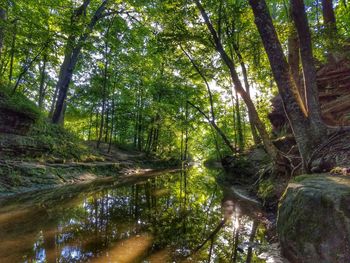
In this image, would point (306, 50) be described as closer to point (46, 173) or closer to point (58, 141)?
point (46, 173)

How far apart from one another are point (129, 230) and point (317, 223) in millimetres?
3182

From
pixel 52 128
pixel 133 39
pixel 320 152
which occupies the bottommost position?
pixel 320 152

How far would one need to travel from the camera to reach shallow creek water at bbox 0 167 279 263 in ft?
12.1

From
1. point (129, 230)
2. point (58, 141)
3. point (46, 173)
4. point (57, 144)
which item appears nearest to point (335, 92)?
point (129, 230)

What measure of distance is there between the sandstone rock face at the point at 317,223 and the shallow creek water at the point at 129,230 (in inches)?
21.3

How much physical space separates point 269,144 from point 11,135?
9966mm

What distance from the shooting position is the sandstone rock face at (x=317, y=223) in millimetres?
2707

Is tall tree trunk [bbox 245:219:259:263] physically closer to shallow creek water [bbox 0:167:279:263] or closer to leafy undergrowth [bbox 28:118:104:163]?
shallow creek water [bbox 0:167:279:263]

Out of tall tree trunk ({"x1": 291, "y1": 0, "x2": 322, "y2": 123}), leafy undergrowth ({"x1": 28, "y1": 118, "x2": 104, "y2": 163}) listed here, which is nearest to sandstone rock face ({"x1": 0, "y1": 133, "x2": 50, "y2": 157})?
leafy undergrowth ({"x1": 28, "y1": 118, "x2": 104, "y2": 163})

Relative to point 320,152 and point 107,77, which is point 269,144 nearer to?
point 320,152

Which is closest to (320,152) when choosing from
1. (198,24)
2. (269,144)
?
(269,144)

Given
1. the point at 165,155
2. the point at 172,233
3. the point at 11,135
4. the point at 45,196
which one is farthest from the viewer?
the point at 165,155

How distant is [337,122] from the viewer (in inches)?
294

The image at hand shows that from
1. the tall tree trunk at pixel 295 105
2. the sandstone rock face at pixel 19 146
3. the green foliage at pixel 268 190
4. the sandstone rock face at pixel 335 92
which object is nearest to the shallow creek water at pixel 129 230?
the green foliage at pixel 268 190
